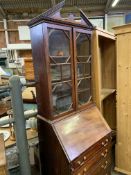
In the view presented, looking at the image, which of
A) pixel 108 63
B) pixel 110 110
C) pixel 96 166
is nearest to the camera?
pixel 96 166

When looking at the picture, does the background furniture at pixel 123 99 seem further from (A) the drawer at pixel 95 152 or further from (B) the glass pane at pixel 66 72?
(B) the glass pane at pixel 66 72

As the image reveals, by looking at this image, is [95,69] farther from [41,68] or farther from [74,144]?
[74,144]

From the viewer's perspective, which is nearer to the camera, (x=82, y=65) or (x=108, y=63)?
(x=82, y=65)

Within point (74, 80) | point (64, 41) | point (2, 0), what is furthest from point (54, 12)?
point (2, 0)

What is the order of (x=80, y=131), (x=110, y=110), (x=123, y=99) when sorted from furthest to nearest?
(x=110, y=110)
(x=123, y=99)
(x=80, y=131)

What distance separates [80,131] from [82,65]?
0.60m

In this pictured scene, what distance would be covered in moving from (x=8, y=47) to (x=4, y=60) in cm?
66

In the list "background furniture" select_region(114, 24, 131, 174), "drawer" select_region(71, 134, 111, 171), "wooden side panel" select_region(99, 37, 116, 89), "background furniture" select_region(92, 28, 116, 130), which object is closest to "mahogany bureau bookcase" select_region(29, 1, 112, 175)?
"drawer" select_region(71, 134, 111, 171)

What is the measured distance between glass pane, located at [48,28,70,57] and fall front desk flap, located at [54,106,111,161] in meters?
0.55

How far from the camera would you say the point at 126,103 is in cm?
204

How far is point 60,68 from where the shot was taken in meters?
1.39

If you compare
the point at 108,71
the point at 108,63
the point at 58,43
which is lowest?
the point at 108,71

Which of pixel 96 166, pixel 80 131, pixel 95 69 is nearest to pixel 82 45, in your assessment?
pixel 95 69

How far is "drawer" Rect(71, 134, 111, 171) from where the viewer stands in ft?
4.20
